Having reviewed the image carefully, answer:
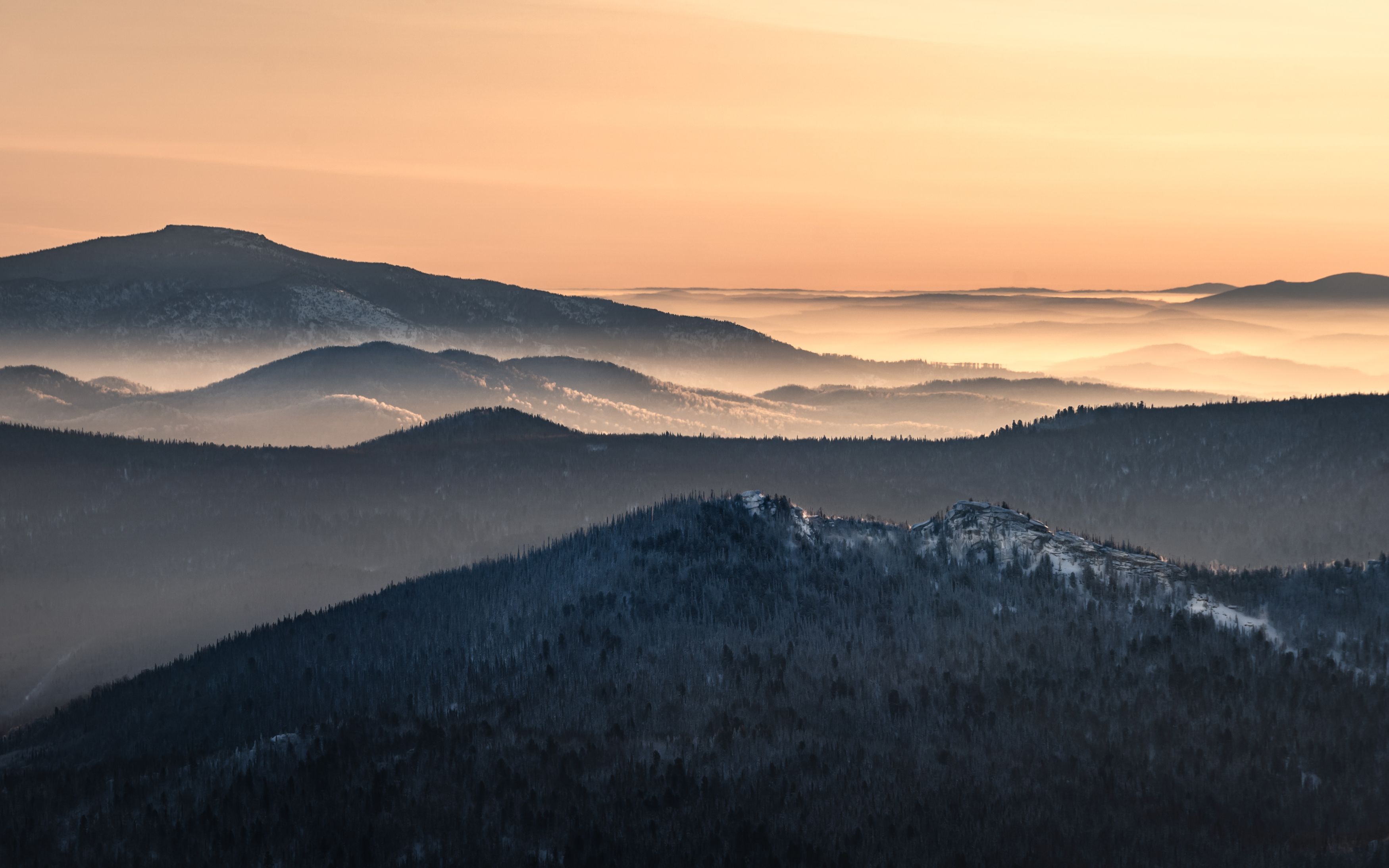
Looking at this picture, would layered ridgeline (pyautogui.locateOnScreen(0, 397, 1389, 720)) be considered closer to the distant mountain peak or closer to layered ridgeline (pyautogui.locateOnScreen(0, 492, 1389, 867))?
the distant mountain peak

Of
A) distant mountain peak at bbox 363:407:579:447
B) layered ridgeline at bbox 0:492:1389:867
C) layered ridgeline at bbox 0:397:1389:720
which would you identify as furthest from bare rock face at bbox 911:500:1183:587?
distant mountain peak at bbox 363:407:579:447

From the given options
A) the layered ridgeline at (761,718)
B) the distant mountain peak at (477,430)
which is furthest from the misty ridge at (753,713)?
the distant mountain peak at (477,430)

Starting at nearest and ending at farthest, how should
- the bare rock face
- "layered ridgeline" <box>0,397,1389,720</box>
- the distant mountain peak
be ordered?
the bare rock face → "layered ridgeline" <box>0,397,1389,720</box> → the distant mountain peak

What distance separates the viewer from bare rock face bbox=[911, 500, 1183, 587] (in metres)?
41.8

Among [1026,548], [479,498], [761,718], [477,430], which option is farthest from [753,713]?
[477,430]

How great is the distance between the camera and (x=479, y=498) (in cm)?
10306

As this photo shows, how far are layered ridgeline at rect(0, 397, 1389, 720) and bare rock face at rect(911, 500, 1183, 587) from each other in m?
36.1

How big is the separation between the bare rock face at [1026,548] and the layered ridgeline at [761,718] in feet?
0.44

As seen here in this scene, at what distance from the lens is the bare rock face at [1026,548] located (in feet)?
137

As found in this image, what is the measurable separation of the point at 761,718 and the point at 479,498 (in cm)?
7462

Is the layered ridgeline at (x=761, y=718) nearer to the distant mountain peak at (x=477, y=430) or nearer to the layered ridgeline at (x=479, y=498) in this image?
the layered ridgeline at (x=479, y=498)

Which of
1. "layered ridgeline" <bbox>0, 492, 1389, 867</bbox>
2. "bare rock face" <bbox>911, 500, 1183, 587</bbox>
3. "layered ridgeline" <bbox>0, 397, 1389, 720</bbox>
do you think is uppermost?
"bare rock face" <bbox>911, 500, 1183, 587</bbox>

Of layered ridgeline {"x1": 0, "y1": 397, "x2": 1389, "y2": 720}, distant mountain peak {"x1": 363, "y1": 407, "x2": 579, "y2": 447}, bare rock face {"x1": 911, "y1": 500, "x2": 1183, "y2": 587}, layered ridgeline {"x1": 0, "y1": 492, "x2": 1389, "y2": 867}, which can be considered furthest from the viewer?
distant mountain peak {"x1": 363, "y1": 407, "x2": 579, "y2": 447}

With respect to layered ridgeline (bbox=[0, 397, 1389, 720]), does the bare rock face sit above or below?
above
